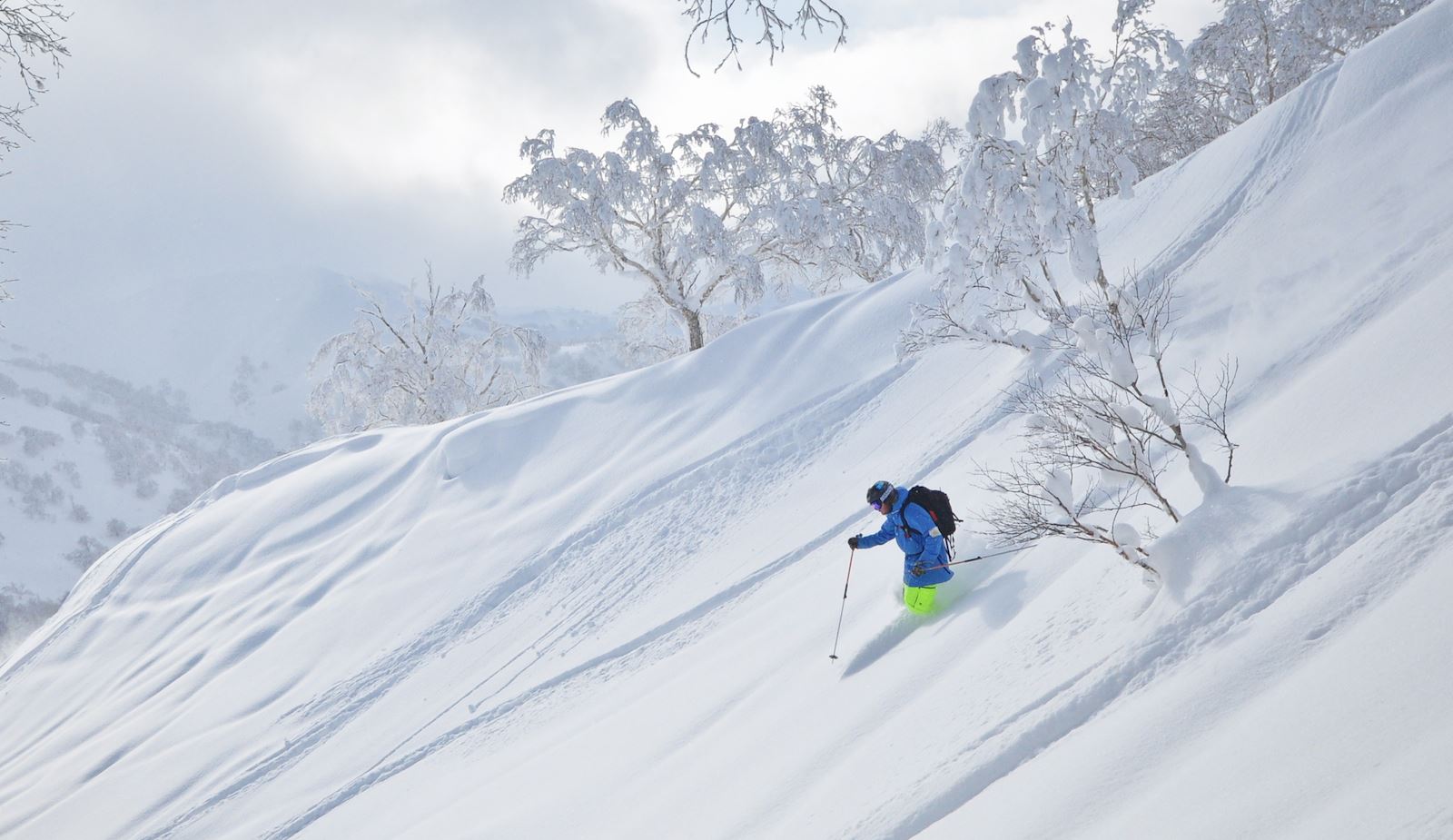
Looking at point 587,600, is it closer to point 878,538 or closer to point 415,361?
point 878,538

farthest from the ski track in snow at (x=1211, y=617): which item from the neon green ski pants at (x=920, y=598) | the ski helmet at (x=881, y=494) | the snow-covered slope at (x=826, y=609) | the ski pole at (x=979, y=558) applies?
the ski helmet at (x=881, y=494)

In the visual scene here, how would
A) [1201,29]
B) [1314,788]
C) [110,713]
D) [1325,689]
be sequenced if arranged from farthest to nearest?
1. [1201,29]
2. [110,713]
3. [1325,689]
4. [1314,788]

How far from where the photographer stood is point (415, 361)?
26203 millimetres

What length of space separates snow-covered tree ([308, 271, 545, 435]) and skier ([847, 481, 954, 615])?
2060 cm

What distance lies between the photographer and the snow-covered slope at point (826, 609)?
3584 mm

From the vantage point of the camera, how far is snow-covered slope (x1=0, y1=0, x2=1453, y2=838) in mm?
3584

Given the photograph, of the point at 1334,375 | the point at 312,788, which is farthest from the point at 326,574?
the point at 1334,375

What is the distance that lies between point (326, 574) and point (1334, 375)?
14389mm

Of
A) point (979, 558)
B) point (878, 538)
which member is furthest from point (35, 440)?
point (979, 558)

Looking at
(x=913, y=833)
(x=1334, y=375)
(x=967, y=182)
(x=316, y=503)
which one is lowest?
(x=913, y=833)

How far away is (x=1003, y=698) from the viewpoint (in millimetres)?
4574

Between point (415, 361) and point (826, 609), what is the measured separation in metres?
21.7

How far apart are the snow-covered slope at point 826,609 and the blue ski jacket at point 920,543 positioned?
0.33 meters

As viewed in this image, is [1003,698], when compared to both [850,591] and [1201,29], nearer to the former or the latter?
[850,591]
